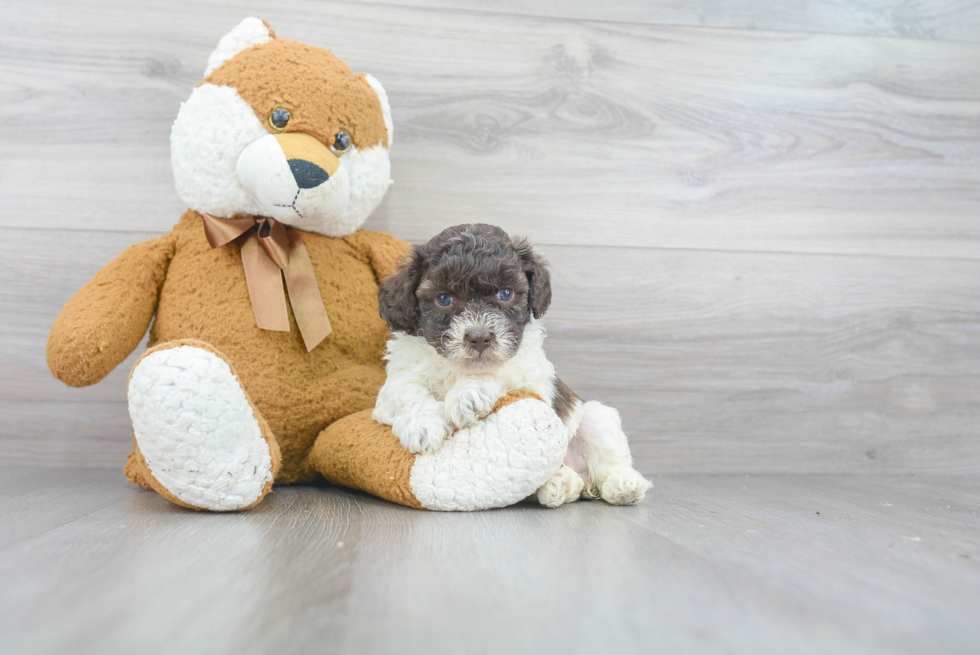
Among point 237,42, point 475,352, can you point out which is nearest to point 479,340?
point 475,352

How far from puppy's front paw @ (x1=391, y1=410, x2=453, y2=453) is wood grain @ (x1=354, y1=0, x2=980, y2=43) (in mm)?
1153

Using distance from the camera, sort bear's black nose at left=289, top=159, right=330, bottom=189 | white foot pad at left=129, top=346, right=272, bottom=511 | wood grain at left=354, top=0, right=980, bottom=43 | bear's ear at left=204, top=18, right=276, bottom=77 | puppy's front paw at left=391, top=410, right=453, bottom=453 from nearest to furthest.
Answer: white foot pad at left=129, top=346, right=272, bottom=511 < puppy's front paw at left=391, top=410, right=453, bottom=453 < bear's black nose at left=289, top=159, right=330, bottom=189 < bear's ear at left=204, top=18, right=276, bottom=77 < wood grain at left=354, top=0, right=980, bottom=43

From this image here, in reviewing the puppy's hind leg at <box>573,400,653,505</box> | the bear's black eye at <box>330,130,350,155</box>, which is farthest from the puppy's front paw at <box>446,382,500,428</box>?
the bear's black eye at <box>330,130,350,155</box>

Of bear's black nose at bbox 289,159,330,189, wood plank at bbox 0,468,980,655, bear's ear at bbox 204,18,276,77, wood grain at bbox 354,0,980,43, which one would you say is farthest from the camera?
wood grain at bbox 354,0,980,43

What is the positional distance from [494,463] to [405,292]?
0.36 m

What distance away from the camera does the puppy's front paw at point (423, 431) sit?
3.85 ft

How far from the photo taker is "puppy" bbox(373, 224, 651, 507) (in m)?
1.20

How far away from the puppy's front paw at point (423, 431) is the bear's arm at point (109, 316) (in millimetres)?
584

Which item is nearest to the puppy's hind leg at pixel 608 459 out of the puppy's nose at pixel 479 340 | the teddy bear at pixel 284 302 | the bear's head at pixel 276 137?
the teddy bear at pixel 284 302

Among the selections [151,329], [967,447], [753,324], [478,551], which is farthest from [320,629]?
[967,447]

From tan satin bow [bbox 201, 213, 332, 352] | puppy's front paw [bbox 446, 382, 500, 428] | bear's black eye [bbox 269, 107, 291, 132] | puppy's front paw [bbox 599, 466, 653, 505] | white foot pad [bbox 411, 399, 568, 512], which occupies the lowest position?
puppy's front paw [bbox 599, 466, 653, 505]

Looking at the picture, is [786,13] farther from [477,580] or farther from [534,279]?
[477,580]

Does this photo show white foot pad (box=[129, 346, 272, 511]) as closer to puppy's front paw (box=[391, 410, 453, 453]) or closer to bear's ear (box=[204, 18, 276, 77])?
puppy's front paw (box=[391, 410, 453, 453])

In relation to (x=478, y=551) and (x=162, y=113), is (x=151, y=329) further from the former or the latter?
(x=478, y=551)
